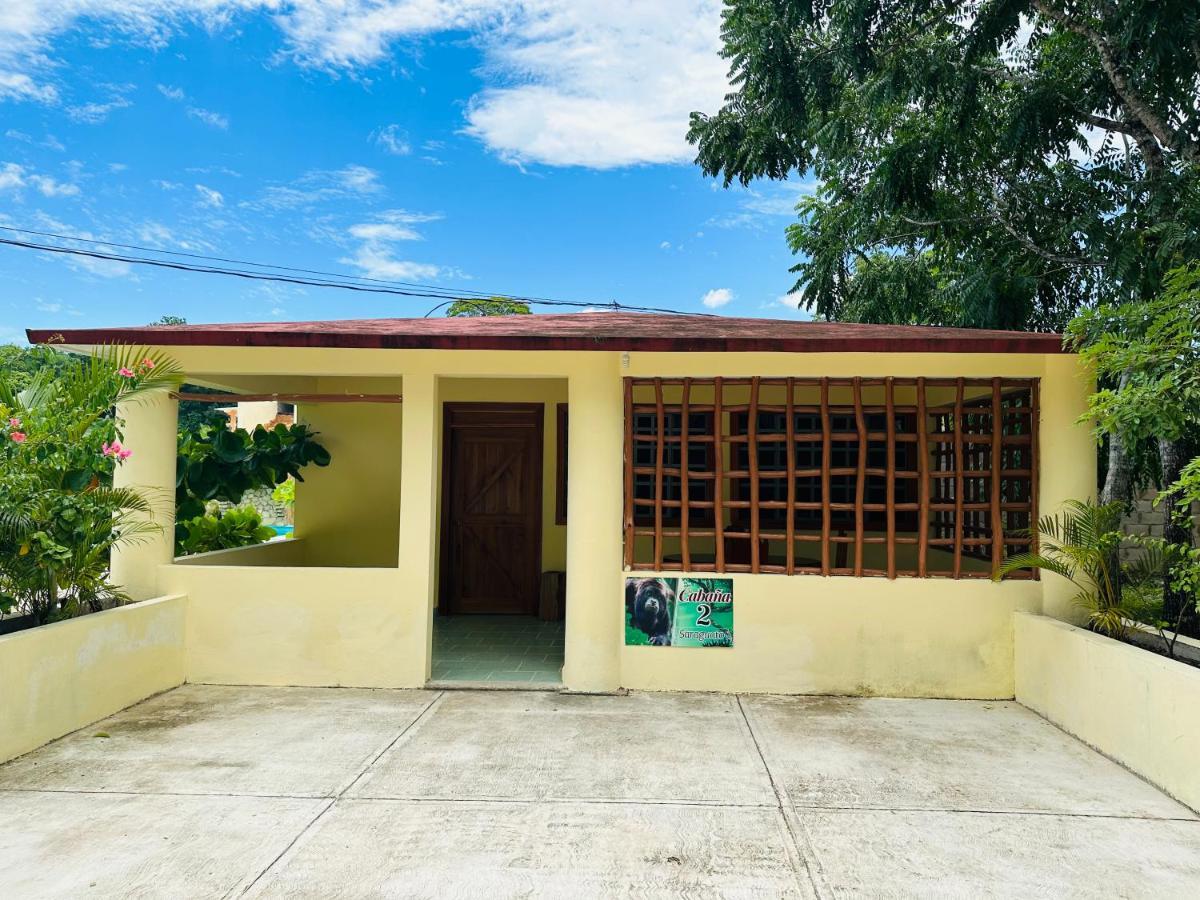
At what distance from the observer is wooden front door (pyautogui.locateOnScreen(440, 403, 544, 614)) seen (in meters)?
8.98

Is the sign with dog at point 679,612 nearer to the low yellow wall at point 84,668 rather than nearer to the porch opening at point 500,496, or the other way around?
the porch opening at point 500,496

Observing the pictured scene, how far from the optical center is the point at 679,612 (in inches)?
243

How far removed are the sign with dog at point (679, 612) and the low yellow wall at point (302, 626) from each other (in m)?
1.64

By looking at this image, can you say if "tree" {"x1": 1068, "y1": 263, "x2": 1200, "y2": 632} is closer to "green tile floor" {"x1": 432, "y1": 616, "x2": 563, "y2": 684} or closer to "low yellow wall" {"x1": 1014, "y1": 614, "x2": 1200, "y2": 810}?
"low yellow wall" {"x1": 1014, "y1": 614, "x2": 1200, "y2": 810}

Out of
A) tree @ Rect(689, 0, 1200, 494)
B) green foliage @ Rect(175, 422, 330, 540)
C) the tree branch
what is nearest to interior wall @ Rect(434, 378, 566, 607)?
green foliage @ Rect(175, 422, 330, 540)

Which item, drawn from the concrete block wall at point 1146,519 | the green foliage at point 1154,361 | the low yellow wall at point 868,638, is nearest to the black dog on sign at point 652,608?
the low yellow wall at point 868,638

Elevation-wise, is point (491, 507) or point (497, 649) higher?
point (491, 507)

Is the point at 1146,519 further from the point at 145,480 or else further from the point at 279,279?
the point at 279,279

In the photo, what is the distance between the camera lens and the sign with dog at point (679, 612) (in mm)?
6156

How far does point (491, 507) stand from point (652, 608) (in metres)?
3.33

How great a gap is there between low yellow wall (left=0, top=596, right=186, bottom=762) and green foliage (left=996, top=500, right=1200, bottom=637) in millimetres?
6292

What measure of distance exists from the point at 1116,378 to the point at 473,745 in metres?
6.04

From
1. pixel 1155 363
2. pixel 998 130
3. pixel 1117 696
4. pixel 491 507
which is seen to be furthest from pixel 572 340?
pixel 998 130

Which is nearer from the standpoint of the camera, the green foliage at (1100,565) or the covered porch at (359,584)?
the green foliage at (1100,565)
